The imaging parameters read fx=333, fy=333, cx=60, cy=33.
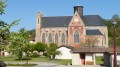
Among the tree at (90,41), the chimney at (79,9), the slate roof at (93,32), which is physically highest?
the chimney at (79,9)

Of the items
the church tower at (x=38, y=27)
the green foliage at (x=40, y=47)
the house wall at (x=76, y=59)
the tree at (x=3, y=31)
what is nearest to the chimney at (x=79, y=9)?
the church tower at (x=38, y=27)

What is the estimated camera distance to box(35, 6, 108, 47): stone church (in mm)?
100375

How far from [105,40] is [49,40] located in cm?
1784

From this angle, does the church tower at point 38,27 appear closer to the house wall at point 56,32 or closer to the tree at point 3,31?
Answer: the house wall at point 56,32

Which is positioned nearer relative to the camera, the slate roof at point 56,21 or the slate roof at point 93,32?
the slate roof at point 93,32

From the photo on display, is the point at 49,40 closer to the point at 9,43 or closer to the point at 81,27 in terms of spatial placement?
the point at 81,27

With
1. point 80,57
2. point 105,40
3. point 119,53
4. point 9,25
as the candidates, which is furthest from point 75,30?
point 9,25

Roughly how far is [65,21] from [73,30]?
779 cm

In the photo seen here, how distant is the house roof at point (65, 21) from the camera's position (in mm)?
106062

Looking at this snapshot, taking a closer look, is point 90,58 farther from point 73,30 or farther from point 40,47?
point 73,30

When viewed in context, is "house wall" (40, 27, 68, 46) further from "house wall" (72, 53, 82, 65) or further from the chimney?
"house wall" (72, 53, 82, 65)

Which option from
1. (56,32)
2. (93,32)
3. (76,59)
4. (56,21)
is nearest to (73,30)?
(93,32)

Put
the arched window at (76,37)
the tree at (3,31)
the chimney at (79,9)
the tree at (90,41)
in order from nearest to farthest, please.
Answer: the tree at (3,31) → the tree at (90,41) → the arched window at (76,37) → the chimney at (79,9)

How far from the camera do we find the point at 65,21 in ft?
356
